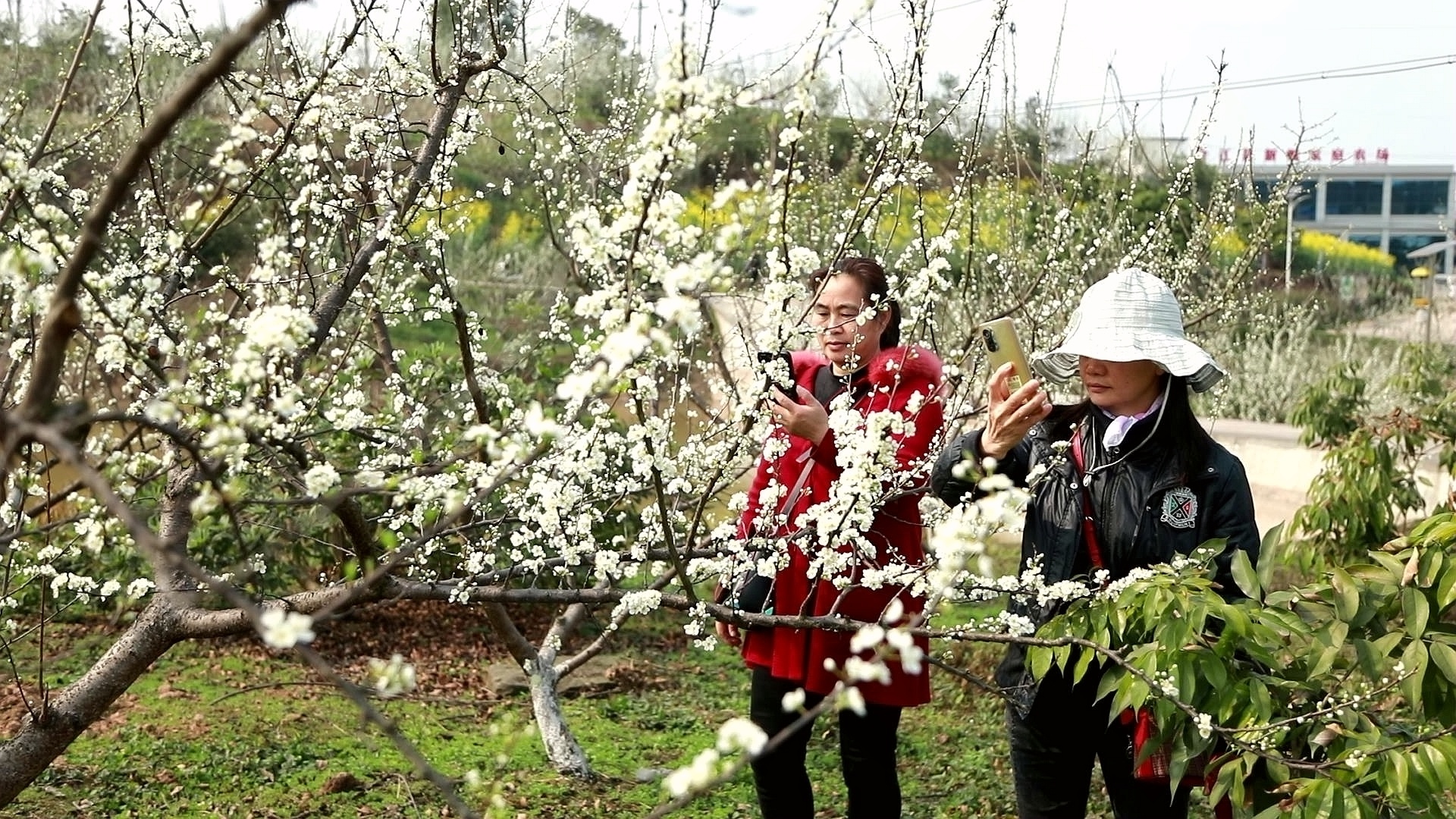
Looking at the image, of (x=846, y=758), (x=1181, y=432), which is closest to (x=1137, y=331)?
(x=1181, y=432)

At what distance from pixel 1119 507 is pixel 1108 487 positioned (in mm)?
55

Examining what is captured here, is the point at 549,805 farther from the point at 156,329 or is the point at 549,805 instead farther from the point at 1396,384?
the point at 1396,384

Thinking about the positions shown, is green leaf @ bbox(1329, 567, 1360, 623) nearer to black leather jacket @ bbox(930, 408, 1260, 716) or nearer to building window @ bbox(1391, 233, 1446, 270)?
black leather jacket @ bbox(930, 408, 1260, 716)

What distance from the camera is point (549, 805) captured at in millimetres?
4520

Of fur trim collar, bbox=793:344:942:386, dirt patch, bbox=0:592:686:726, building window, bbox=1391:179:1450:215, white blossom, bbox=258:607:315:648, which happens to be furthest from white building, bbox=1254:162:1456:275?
white blossom, bbox=258:607:315:648

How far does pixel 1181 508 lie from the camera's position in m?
2.81

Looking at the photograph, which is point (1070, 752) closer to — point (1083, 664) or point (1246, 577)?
point (1083, 664)

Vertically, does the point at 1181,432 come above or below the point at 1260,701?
above

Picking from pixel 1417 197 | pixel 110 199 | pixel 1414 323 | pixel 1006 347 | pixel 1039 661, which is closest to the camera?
pixel 110 199

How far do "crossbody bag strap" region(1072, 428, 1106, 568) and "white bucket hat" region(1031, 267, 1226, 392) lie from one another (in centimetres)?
23

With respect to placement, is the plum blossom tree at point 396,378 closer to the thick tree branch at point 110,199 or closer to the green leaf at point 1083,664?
the thick tree branch at point 110,199

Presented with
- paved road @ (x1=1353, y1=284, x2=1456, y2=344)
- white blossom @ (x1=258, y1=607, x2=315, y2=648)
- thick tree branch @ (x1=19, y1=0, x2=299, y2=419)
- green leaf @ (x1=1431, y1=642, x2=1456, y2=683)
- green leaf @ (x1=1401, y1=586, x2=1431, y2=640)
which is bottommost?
paved road @ (x1=1353, y1=284, x2=1456, y2=344)

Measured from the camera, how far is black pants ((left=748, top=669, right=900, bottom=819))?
3.32 m

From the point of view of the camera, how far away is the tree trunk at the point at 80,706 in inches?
112
